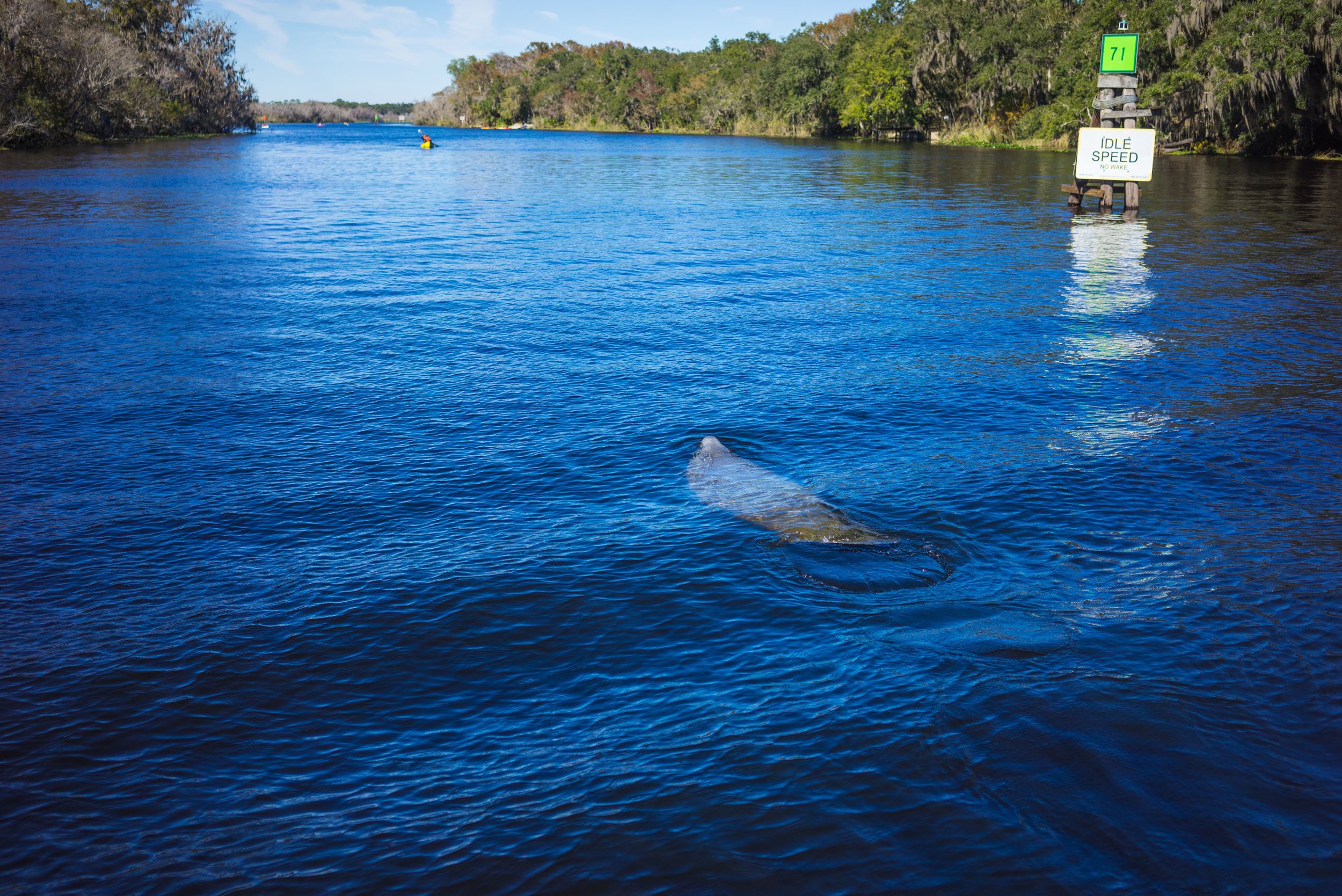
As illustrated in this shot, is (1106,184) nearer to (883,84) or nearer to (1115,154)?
(1115,154)

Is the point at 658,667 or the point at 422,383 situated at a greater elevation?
the point at 422,383

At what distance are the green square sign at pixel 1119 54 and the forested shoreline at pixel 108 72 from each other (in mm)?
59719

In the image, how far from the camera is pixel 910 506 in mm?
8172

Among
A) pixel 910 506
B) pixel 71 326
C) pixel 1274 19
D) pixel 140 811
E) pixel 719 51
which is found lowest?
pixel 140 811

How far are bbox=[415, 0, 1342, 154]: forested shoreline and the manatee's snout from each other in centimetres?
3215

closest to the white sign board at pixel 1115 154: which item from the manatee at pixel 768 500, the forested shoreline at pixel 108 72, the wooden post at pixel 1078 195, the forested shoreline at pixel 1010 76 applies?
the wooden post at pixel 1078 195

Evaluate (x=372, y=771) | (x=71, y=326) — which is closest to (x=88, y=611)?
(x=372, y=771)

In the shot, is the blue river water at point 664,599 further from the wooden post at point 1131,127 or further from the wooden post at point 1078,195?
the wooden post at point 1078,195

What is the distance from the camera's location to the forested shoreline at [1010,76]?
41.2 m

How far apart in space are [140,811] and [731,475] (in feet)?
18.5

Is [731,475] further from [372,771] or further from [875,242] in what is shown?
[875,242]

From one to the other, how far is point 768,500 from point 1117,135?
24047 millimetres

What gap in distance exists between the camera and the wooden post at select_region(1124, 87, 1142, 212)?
26531 millimetres

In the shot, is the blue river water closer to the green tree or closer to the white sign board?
the white sign board
